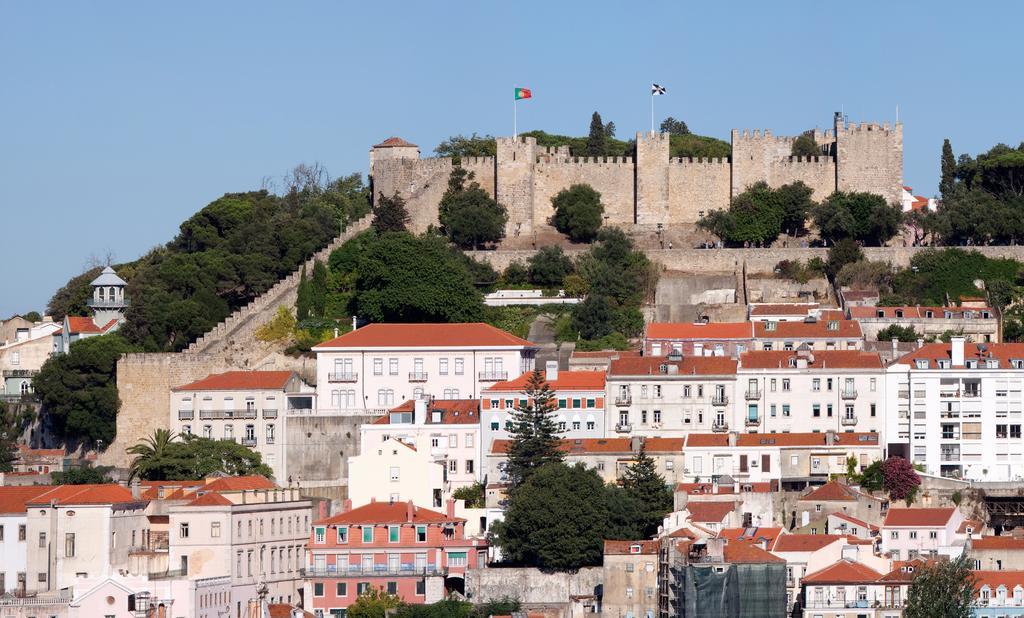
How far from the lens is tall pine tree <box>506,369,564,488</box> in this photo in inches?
2490

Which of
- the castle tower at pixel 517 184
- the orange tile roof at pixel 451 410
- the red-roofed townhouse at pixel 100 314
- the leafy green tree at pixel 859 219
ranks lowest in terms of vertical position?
the orange tile roof at pixel 451 410

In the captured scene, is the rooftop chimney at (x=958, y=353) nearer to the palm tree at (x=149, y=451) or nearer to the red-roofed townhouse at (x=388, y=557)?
the red-roofed townhouse at (x=388, y=557)

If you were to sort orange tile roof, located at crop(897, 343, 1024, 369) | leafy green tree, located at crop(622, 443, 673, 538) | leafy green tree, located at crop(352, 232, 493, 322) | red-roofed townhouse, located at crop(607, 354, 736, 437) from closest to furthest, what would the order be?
leafy green tree, located at crop(622, 443, 673, 538)
red-roofed townhouse, located at crop(607, 354, 736, 437)
orange tile roof, located at crop(897, 343, 1024, 369)
leafy green tree, located at crop(352, 232, 493, 322)

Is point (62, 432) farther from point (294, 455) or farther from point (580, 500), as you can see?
point (580, 500)

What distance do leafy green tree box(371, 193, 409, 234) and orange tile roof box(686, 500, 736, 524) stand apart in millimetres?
27126

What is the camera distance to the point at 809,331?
72.1 meters

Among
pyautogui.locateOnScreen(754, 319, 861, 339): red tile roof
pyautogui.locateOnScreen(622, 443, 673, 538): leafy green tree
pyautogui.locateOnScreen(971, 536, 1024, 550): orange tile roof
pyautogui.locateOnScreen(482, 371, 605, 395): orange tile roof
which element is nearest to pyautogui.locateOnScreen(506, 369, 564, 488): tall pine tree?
Result: pyautogui.locateOnScreen(482, 371, 605, 395): orange tile roof

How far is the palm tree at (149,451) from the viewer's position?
68.5 m

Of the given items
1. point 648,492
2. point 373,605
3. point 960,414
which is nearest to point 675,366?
point 648,492

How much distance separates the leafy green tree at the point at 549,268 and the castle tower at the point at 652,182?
18.7 feet

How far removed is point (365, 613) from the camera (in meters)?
56.6

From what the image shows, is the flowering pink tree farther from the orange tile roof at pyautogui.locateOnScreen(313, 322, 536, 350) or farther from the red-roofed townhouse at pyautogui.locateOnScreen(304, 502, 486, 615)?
the orange tile roof at pyautogui.locateOnScreen(313, 322, 536, 350)

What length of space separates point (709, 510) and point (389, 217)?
1108 inches

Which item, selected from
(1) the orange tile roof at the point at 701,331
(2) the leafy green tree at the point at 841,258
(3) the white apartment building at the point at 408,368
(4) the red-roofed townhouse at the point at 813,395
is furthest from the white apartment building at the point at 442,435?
(2) the leafy green tree at the point at 841,258
